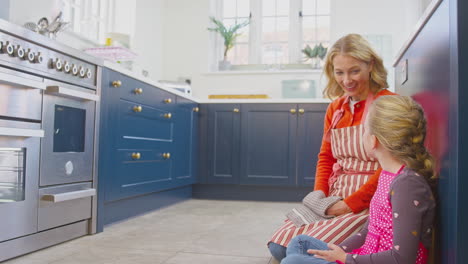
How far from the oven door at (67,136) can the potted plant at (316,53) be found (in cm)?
280

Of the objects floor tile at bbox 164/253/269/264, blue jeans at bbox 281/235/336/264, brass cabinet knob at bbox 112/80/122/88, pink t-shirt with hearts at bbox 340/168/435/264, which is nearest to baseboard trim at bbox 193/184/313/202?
brass cabinet knob at bbox 112/80/122/88

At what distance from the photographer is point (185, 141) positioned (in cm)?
367

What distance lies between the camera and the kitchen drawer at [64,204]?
190 cm

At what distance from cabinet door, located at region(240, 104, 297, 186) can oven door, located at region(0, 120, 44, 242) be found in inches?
88.3

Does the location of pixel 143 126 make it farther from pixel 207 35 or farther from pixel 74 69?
pixel 207 35

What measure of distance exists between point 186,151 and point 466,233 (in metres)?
2.95

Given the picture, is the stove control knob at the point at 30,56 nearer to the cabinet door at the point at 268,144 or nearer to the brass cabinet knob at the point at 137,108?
the brass cabinet knob at the point at 137,108

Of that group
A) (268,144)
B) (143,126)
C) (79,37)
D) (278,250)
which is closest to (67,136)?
(143,126)

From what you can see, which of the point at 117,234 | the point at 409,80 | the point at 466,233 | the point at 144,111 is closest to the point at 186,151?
the point at 144,111

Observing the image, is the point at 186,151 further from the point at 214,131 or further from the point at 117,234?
the point at 117,234

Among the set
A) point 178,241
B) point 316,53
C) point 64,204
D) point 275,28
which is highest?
point 275,28

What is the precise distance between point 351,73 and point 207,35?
11.4 feet

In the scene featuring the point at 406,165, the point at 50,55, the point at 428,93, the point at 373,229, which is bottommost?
the point at 373,229

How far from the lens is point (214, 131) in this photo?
399 cm
